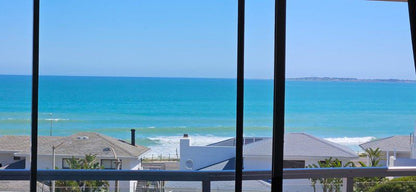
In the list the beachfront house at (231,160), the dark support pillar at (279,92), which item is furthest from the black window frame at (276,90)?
the beachfront house at (231,160)

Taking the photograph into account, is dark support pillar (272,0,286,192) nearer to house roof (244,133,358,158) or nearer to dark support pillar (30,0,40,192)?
house roof (244,133,358,158)

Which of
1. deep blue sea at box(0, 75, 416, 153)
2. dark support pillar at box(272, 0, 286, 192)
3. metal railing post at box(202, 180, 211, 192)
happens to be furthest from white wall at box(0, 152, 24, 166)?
dark support pillar at box(272, 0, 286, 192)

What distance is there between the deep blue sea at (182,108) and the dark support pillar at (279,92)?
208 millimetres

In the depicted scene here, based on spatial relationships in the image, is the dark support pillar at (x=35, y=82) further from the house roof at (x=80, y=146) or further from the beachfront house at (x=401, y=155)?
the beachfront house at (x=401, y=155)

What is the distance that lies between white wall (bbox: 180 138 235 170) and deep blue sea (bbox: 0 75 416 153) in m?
0.20

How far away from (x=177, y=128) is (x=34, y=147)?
3.36 metres

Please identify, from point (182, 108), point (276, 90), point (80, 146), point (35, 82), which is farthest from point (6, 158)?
point (182, 108)

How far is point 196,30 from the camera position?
569cm

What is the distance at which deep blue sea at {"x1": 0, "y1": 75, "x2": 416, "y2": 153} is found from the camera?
3.87 meters

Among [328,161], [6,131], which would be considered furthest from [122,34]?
[328,161]

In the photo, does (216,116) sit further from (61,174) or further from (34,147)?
(34,147)

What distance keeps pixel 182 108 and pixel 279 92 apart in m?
4.46

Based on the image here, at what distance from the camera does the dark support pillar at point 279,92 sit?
2.32m

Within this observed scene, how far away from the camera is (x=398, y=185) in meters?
3.50
